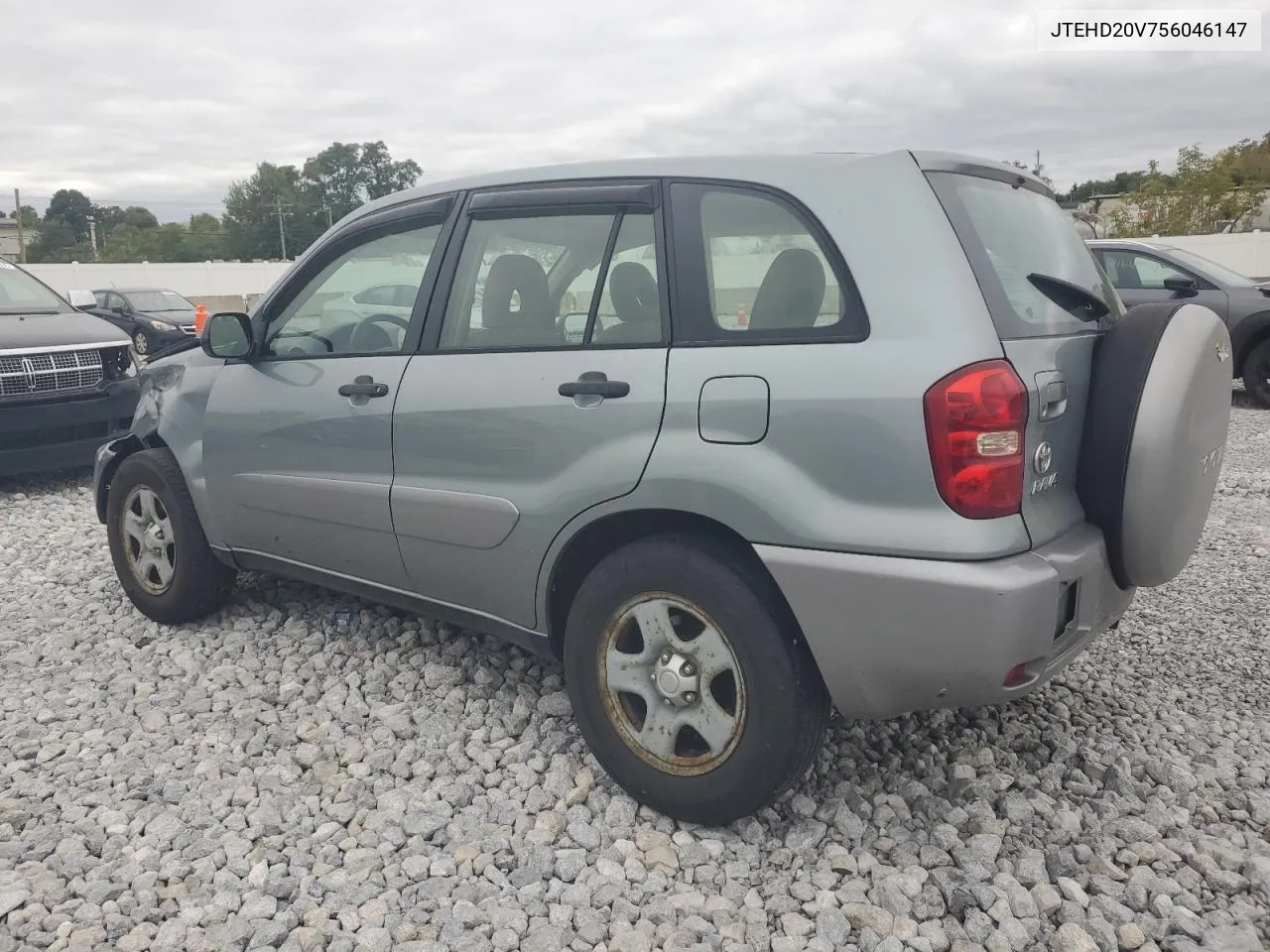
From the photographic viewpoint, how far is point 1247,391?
387 inches

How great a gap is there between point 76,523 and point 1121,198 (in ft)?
144

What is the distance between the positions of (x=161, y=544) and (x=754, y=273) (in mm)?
2974

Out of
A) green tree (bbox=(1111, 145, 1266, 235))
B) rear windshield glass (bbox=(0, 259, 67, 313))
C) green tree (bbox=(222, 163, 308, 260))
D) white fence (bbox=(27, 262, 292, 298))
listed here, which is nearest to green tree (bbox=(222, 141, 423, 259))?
green tree (bbox=(222, 163, 308, 260))

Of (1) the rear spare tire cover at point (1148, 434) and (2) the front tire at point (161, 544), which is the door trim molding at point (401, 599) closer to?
(2) the front tire at point (161, 544)

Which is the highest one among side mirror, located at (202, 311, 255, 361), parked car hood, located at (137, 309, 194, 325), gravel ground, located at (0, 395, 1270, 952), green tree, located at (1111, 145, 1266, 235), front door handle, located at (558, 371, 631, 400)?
green tree, located at (1111, 145, 1266, 235)

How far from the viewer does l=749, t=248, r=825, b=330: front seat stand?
98.3 inches

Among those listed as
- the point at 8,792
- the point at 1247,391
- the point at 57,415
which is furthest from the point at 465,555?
the point at 1247,391

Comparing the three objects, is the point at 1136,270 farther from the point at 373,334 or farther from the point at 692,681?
the point at 692,681

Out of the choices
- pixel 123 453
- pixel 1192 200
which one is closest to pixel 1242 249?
pixel 1192 200

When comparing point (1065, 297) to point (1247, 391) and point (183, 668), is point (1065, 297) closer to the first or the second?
point (183, 668)

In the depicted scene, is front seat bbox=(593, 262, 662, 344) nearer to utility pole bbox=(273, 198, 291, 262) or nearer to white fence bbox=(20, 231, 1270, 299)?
white fence bbox=(20, 231, 1270, 299)

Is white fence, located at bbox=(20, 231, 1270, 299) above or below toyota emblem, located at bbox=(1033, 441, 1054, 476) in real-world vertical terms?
above

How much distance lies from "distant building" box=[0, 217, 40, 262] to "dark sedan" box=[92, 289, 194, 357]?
4828cm

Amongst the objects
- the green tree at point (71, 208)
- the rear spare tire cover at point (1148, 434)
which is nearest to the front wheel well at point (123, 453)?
the rear spare tire cover at point (1148, 434)
